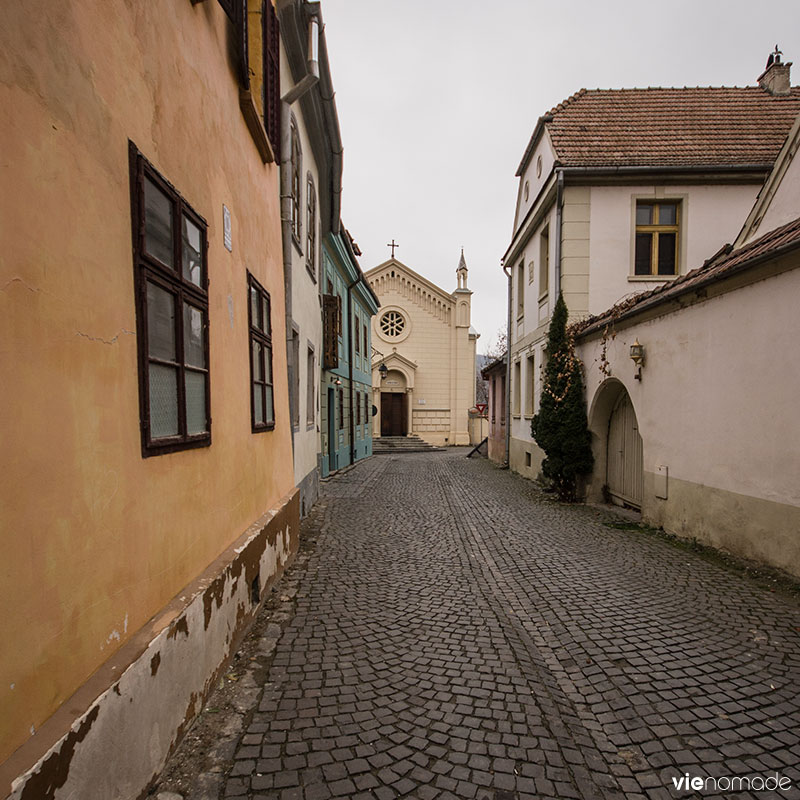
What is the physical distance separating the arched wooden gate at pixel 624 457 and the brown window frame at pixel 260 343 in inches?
238

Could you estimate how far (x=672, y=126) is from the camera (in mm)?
12500

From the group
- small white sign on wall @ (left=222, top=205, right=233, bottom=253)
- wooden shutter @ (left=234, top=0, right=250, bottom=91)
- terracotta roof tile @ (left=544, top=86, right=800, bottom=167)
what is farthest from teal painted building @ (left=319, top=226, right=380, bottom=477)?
small white sign on wall @ (left=222, top=205, right=233, bottom=253)

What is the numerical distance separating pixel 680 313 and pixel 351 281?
11.1m

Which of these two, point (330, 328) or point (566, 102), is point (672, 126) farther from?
point (330, 328)

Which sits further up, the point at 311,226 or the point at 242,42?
the point at 311,226

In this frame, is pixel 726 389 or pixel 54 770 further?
pixel 726 389

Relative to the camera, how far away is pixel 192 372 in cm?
321

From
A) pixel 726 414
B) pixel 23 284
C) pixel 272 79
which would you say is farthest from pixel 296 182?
pixel 23 284

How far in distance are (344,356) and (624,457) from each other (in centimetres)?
916

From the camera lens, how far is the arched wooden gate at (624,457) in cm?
873

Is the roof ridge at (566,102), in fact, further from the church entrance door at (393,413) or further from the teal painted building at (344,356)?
the church entrance door at (393,413)

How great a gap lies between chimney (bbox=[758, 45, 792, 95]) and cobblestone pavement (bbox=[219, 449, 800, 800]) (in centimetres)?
1416

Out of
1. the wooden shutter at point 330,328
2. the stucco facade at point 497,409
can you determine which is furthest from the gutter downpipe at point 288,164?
the stucco facade at point 497,409

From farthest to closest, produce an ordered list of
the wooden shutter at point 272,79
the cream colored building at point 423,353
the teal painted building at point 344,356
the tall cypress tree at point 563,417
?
the cream colored building at point 423,353
the teal painted building at point 344,356
the tall cypress tree at point 563,417
the wooden shutter at point 272,79
